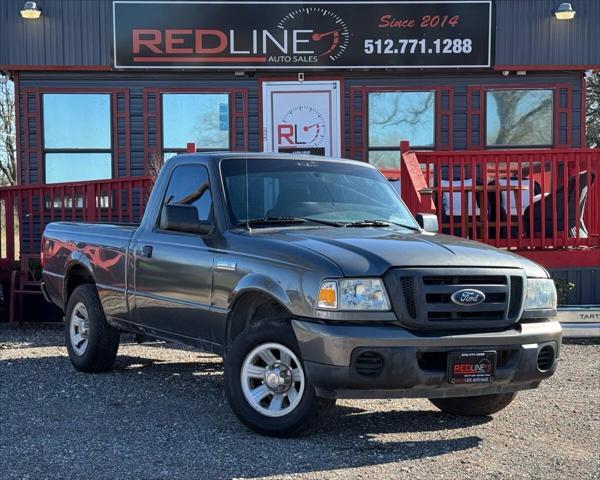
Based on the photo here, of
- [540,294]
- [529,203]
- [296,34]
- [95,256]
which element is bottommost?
[540,294]

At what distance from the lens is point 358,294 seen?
4484 mm

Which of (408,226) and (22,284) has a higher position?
(408,226)

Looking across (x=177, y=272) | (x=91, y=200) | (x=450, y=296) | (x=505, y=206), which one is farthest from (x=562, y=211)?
(x=91, y=200)

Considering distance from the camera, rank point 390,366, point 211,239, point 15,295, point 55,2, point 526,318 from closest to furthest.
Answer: point 390,366 → point 526,318 → point 211,239 → point 15,295 → point 55,2

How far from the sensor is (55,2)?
1244 centimetres

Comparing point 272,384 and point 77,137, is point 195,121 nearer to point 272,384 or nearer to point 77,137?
point 77,137

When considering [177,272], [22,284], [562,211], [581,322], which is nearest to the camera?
[177,272]

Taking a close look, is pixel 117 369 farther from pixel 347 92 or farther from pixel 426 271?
pixel 347 92

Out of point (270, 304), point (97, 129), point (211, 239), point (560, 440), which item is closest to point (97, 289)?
point (211, 239)

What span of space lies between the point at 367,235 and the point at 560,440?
1771 mm

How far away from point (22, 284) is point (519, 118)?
26.9 feet

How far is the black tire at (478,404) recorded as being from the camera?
17.8 feet

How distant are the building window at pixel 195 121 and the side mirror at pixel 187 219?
24.7ft

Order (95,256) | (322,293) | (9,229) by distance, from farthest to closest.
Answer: (9,229)
(95,256)
(322,293)
